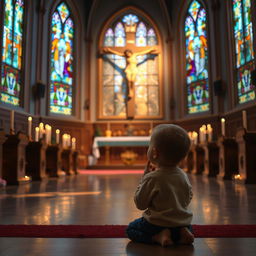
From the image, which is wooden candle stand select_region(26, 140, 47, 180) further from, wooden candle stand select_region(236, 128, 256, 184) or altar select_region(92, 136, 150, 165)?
altar select_region(92, 136, 150, 165)

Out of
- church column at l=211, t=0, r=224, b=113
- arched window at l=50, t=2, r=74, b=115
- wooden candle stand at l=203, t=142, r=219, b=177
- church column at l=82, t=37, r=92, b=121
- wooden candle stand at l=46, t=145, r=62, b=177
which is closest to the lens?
wooden candle stand at l=46, t=145, r=62, b=177

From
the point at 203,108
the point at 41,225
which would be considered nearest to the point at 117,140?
the point at 203,108

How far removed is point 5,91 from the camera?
417 inches

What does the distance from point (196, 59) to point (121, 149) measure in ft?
15.0

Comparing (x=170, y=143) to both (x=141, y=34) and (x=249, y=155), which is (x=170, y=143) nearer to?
(x=249, y=155)

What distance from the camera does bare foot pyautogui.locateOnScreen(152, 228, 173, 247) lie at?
1522 mm

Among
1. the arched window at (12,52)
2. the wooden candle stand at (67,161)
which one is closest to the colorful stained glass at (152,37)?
the arched window at (12,52)

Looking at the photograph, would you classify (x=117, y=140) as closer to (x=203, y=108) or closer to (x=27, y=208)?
(x=203, y=108)

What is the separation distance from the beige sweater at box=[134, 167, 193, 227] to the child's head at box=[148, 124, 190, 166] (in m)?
0.07

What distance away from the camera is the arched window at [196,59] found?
1276cm

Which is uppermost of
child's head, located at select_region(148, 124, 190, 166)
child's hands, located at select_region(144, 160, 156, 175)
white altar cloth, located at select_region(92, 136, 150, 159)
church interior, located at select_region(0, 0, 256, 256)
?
church interior, located at select_region(0, 0, 256, 256)

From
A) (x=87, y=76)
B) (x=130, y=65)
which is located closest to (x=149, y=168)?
(x=130, y=65)

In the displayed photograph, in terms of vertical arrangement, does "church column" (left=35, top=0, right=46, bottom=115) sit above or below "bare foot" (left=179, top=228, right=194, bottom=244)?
above

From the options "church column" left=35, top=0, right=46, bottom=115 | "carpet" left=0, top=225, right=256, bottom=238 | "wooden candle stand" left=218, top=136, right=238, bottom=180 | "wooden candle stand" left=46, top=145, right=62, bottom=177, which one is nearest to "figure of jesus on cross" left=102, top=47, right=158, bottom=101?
"church column" left=35, top=0, right=46, bottom=115
